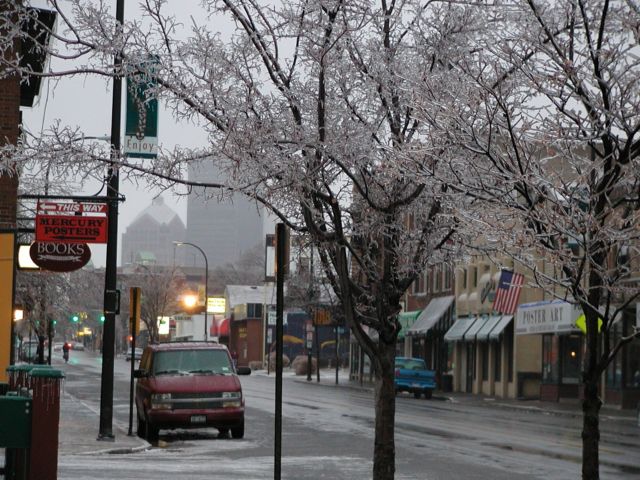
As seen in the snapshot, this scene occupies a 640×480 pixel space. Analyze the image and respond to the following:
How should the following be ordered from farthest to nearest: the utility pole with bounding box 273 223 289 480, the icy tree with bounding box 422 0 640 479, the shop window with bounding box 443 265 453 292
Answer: the shop window with bounding box 443 265 453 292 < the utility pole with bounding box 273 223 289 480 < the icy tree with bounding box 422 0 640 479

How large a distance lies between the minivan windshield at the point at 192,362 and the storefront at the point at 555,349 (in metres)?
22.1

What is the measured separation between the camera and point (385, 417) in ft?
36.9

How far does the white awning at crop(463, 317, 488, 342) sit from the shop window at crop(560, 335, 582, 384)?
23.4 ft

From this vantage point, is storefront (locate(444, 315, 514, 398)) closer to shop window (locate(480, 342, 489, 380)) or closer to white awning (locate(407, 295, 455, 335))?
shop window (locate(480, 342, 489, 380))

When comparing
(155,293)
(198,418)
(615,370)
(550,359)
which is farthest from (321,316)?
(198,418)

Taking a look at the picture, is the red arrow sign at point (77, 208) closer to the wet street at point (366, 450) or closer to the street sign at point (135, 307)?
the street sign at point (135, 307)

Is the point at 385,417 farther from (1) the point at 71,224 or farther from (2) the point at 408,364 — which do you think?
(2) the point at 408,364

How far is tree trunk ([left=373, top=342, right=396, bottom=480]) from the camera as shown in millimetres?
11094

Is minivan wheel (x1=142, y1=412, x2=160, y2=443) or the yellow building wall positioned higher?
the yellow building wall

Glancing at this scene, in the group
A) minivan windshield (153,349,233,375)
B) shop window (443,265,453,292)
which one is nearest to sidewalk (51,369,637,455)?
minivan windshield (153,349,233,375)

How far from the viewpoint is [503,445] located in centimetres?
2297

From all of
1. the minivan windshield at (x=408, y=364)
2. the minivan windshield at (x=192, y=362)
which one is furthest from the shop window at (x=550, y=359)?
the minivan windshield at (x=192, y=362)

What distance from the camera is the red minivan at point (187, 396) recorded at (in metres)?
24.1

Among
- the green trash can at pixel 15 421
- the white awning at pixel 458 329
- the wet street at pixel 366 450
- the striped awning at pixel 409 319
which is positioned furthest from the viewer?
the striped awning at pixel 409 319
